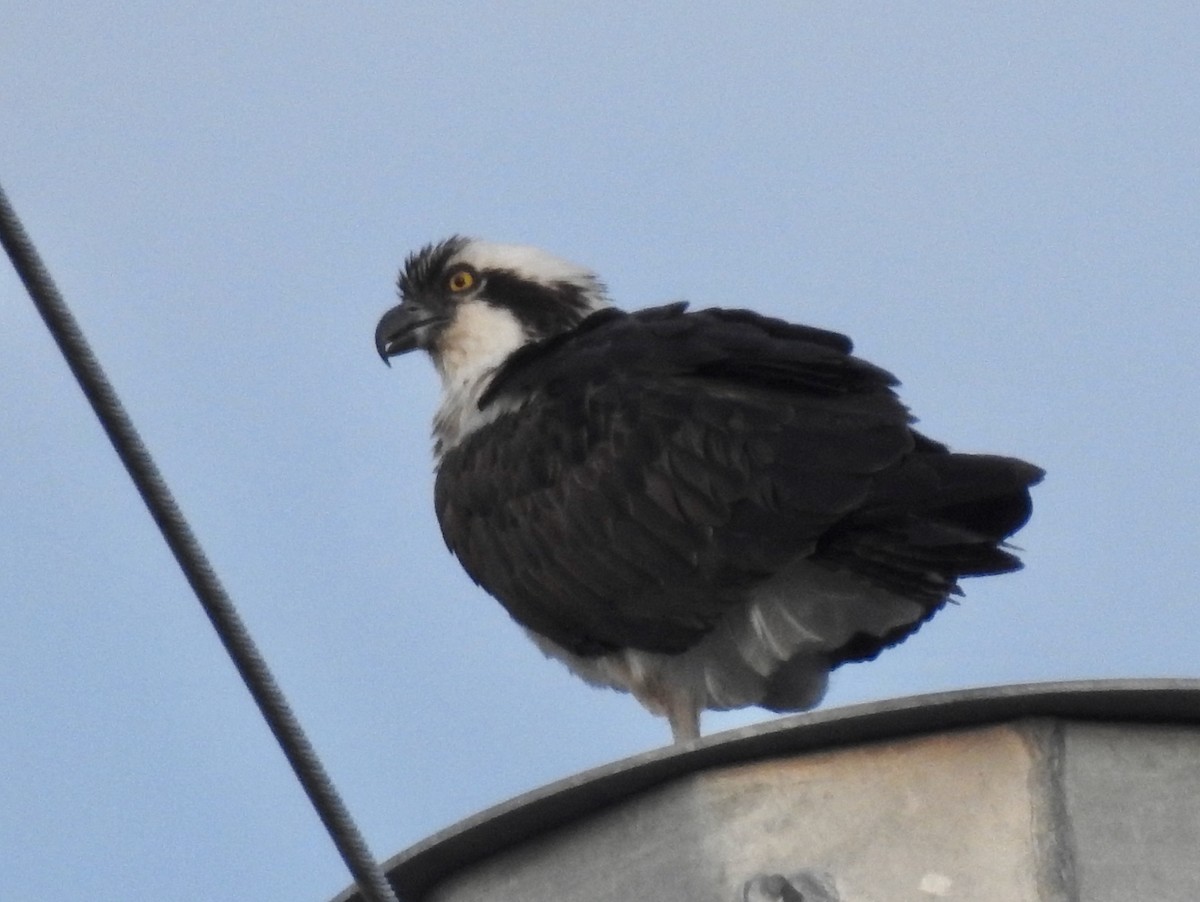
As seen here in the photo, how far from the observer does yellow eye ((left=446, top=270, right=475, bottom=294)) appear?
8906 mm

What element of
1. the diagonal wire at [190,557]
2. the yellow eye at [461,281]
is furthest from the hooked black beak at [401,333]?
the diagonal wire at [190,557]

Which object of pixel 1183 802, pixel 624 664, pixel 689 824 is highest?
pixel 689 824

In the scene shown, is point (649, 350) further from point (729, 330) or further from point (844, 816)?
point (844, 816)

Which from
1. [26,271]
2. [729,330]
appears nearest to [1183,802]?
[26,271]

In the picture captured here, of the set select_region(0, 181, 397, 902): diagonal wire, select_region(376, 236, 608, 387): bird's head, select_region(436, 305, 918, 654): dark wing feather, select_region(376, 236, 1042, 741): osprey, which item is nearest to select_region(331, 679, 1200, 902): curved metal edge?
select_region(0, 181, 397, 902): diagonal wire

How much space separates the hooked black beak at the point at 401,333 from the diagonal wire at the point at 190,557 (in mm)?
5040

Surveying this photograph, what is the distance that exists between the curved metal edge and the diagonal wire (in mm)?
888

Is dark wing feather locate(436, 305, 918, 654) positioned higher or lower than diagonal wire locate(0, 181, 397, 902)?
lower

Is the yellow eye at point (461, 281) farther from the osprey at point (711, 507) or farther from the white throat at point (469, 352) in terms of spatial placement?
the osprey at point (711, 507)

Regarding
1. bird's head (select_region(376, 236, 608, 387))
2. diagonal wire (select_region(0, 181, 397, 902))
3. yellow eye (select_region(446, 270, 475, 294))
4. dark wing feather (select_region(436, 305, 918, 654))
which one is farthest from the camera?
yellow eye (select_region(446, 270, 475, 294))

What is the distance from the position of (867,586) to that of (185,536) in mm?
3735

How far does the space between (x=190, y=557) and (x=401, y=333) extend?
16.9 ft

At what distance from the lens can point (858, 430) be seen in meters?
6.80

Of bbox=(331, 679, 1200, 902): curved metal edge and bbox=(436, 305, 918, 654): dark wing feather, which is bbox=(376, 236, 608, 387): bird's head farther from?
bbox=(331, 679, 1200, 902): curved metal edge
